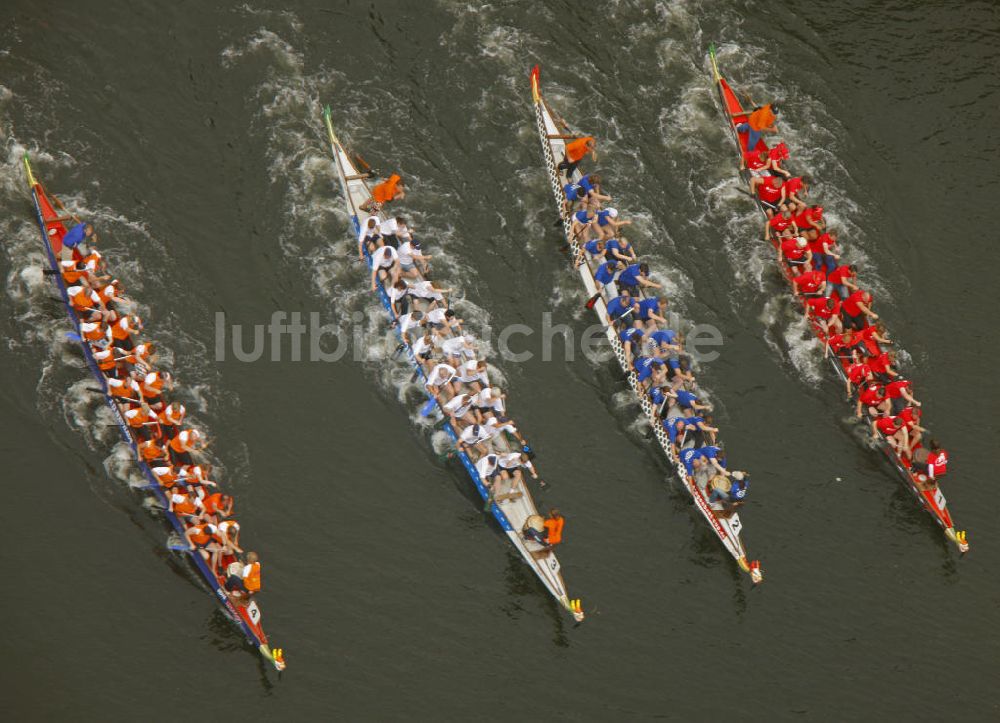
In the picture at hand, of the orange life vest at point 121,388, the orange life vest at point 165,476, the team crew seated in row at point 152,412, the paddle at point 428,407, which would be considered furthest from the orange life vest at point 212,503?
the paddle at point 428,407

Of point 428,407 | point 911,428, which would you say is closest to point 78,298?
point 428,407

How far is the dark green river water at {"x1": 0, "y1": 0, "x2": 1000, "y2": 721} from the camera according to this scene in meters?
34.1

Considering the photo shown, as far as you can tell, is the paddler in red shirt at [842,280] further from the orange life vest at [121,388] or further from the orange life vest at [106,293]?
the orange life vest at [106,293]

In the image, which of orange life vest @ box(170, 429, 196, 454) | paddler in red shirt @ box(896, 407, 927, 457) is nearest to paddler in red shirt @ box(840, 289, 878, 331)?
paddler in red shirt @ box(896, 407, 927, 457)

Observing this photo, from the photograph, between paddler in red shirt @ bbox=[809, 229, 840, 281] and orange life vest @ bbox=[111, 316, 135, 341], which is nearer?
orange life vest @ bbox=[111, 316, 135, 341]

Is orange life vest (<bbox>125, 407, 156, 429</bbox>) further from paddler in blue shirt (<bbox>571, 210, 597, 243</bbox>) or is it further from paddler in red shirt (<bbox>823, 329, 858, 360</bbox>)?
paddler in red shirt (<bbox>823, 329, 858, 360</bbox>)

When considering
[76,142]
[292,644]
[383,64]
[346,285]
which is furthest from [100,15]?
[292,644]

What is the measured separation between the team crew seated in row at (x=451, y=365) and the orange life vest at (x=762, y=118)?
1052 cm

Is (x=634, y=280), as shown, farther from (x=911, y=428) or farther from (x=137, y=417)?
(x=137, y=417)

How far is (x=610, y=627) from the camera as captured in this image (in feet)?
114

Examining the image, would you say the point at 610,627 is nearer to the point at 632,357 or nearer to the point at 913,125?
the point at 632,357

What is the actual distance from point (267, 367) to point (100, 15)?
1379 cm

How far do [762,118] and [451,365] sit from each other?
12.3m

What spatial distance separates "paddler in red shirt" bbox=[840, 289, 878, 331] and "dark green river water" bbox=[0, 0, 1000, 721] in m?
1.41
